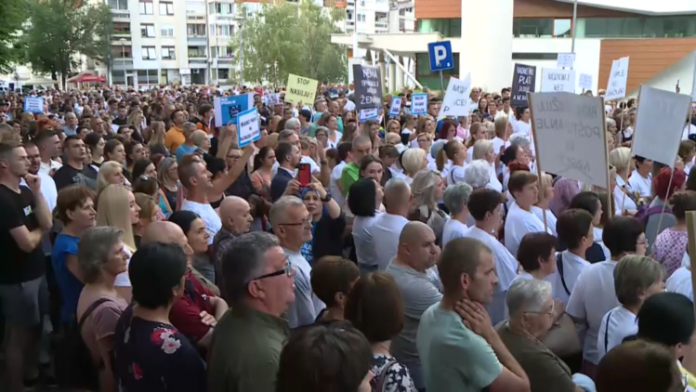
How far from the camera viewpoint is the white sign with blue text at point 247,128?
8398 mm

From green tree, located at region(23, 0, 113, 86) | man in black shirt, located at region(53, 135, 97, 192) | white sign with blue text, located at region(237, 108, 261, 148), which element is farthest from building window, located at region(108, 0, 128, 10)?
man in black shirt, located at region(53, 135, 97, 192)

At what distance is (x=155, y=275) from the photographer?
311 cm

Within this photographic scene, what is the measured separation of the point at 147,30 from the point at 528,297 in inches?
3444

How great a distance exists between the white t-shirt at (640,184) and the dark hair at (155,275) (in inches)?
242

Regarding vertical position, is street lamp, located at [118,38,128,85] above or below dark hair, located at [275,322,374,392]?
above

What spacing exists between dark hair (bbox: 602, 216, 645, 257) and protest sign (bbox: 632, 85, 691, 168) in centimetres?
138

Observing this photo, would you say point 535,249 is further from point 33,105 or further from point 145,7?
point 145,7

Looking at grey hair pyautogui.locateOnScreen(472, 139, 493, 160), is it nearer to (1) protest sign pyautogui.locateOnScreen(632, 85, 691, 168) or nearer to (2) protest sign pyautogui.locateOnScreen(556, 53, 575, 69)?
(1) protest sign pyautogui.locateOnScreen(632, 85, 691, 168)

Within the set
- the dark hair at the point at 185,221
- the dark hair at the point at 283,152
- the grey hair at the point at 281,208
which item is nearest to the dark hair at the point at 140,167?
the dark hair at the point at 283,152

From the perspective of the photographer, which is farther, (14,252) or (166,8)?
(166,8)

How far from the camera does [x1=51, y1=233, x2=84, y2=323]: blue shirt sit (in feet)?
14.7

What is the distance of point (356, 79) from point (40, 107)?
8.78 metres

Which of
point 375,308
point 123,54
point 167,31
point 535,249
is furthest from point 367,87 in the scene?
point 167,31

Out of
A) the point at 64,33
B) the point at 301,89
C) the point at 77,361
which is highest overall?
the point at 64,33
